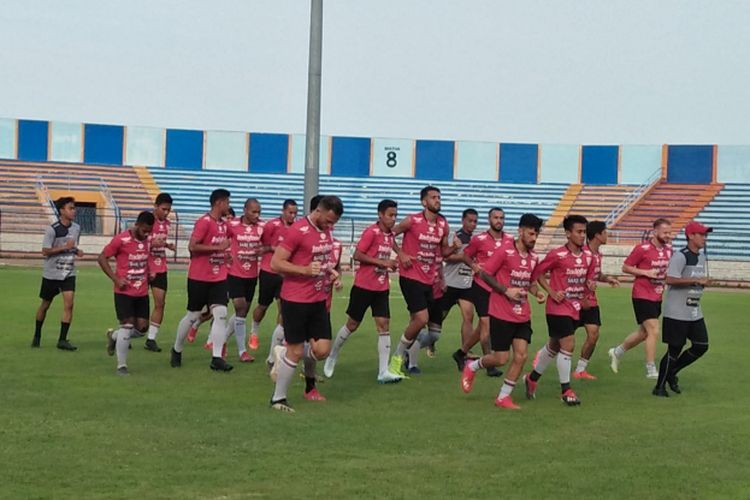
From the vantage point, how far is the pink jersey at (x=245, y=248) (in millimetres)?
14062

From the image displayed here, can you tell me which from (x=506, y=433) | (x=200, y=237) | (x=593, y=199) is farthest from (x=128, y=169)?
(x=506, y=433)

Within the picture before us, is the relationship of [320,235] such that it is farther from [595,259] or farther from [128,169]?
[128,169]

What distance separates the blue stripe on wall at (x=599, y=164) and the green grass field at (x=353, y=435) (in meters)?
41.5

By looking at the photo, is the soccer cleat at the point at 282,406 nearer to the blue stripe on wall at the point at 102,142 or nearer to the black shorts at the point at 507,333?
the black shorts at the point at 507,333

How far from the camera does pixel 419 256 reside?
494 inches

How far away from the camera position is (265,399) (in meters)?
10.7

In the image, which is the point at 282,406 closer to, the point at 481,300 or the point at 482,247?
the point at 482,247

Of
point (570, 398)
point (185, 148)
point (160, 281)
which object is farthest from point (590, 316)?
point (185, 148)

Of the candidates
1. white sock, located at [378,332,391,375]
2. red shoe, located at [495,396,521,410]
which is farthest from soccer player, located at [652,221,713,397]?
white sock, located at [378,332,391,375]

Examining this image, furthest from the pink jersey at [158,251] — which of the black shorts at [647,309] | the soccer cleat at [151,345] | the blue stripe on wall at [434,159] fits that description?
the blue stripe on wall at [434,159]

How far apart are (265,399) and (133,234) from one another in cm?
296

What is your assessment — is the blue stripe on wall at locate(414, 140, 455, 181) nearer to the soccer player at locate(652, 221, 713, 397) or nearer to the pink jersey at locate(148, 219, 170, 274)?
the pink jersey at locate(148, 219, 170, 274)

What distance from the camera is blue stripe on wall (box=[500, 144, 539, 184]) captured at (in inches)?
2213

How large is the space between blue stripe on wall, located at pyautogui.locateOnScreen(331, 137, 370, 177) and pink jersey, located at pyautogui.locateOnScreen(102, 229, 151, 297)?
44.2 m
